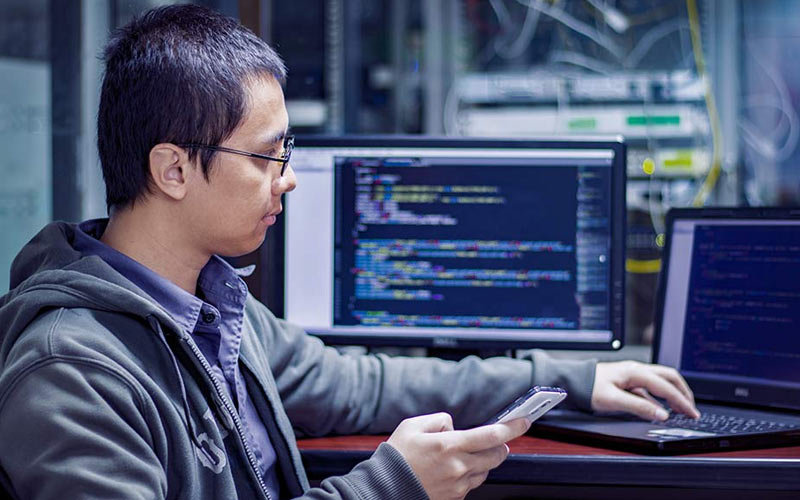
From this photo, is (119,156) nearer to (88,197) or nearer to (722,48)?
(88,197)

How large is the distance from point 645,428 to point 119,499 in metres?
0.76

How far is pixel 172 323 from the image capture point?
1028 mm

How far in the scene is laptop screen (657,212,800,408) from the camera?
1446mm

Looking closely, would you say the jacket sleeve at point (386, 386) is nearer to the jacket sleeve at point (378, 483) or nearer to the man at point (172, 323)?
the man at point (172, 323)

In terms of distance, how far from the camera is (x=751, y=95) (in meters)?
3.55

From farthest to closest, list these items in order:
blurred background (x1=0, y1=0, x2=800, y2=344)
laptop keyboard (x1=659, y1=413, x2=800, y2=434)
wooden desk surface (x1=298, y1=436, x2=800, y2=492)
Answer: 1. blurred background (x1=0, y1=0, x2=800, y2=344)
2. laptop keyboard (x1=659, y1=413, x2=800, y2=434)
3. wooden desk surface (x1=298, y1=436, x2=800, y2=492)

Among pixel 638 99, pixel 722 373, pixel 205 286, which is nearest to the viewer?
pixel 205 286

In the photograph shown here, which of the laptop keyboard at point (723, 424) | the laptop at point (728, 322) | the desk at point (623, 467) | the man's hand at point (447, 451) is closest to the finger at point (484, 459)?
the man's hand at point (447, 451)

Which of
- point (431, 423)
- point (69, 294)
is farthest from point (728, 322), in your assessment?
point (69, 294)

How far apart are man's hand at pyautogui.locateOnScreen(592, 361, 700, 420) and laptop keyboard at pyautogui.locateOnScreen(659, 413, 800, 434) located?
0.01 m

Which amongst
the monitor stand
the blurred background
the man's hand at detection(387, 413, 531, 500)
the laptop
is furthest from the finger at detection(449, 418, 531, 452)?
the blurred background

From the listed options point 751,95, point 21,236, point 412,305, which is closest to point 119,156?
point 412,305

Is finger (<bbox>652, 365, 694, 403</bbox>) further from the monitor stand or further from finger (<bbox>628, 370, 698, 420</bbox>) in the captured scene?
the monitor stand

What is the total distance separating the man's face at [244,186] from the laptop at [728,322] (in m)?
0.54
